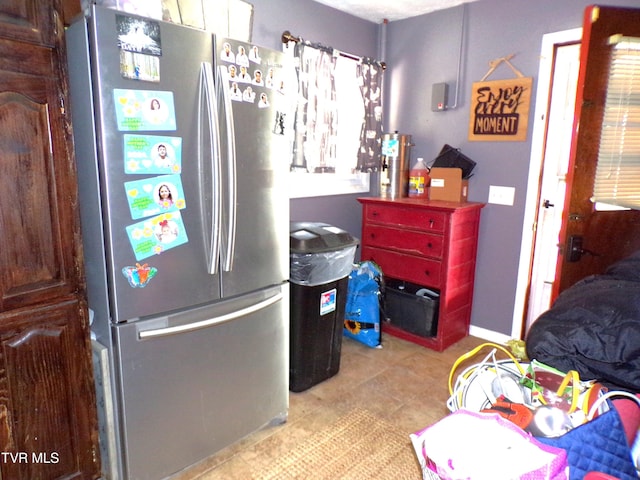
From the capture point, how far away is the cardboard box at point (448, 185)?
3.06 m

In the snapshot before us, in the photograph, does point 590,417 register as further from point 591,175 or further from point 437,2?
point 437,2

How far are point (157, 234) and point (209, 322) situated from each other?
434 mm

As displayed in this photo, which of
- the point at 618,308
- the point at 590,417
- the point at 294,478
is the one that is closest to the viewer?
the point at 590,417

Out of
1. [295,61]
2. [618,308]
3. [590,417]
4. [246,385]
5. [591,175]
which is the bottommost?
[246,385]

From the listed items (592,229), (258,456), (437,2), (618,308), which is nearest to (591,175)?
(592,229)

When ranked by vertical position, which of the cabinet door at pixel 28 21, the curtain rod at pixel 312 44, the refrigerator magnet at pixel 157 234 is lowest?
the refrigerator magnet at pixel 157 234

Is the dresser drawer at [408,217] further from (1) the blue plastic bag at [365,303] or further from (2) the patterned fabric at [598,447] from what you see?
(2) the patterned fabric at [598,447]

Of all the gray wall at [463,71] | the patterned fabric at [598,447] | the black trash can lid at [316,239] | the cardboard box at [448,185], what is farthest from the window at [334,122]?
the patterned fabric at [598,447]

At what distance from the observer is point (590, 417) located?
3.66 ft

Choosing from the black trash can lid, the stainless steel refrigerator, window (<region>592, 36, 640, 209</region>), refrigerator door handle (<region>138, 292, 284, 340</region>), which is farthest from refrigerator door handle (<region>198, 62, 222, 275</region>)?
window (<region>592, 36, 640, 209</region>)

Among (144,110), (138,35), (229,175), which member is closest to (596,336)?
(229,175)

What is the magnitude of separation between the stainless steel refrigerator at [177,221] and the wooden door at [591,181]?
1.39 meters

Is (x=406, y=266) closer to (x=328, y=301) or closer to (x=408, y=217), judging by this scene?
(x=408, y=217)

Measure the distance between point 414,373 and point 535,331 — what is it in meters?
1.32
